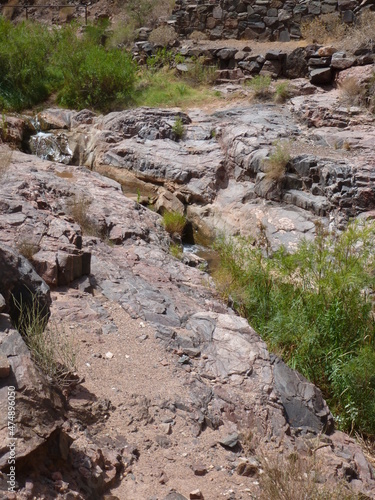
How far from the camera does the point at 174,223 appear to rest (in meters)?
9.20

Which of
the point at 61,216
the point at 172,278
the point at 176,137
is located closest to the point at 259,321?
the point at 172,278

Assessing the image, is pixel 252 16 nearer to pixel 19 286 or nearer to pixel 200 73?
pixel 200 73

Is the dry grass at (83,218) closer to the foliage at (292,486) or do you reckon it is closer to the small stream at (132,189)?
the small stream at (132,189)

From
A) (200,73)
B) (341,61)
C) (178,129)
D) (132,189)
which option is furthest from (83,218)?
(200,73)

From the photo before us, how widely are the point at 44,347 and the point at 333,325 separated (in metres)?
3.23

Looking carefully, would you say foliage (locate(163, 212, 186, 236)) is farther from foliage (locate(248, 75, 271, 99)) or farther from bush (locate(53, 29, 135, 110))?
bush (locate(53, 29, 135, 110))

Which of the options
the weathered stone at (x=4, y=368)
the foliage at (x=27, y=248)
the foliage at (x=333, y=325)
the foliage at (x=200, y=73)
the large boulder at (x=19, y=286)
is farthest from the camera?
the foliage at (x=200, y=73)

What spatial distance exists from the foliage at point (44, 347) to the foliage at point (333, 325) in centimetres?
241

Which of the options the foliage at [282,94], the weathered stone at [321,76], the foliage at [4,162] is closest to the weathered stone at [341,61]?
the weathered stone at [321,76]

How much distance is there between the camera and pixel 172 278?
665cm

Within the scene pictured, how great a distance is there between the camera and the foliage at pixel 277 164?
31.3 feet

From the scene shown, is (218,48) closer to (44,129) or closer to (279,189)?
(44,129)

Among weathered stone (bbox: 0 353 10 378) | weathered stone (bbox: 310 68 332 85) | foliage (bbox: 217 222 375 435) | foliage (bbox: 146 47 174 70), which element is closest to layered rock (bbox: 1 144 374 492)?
foliage (bbox: 217 222 375 435)

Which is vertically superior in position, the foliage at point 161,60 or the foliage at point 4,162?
the foliage at point 4,162
